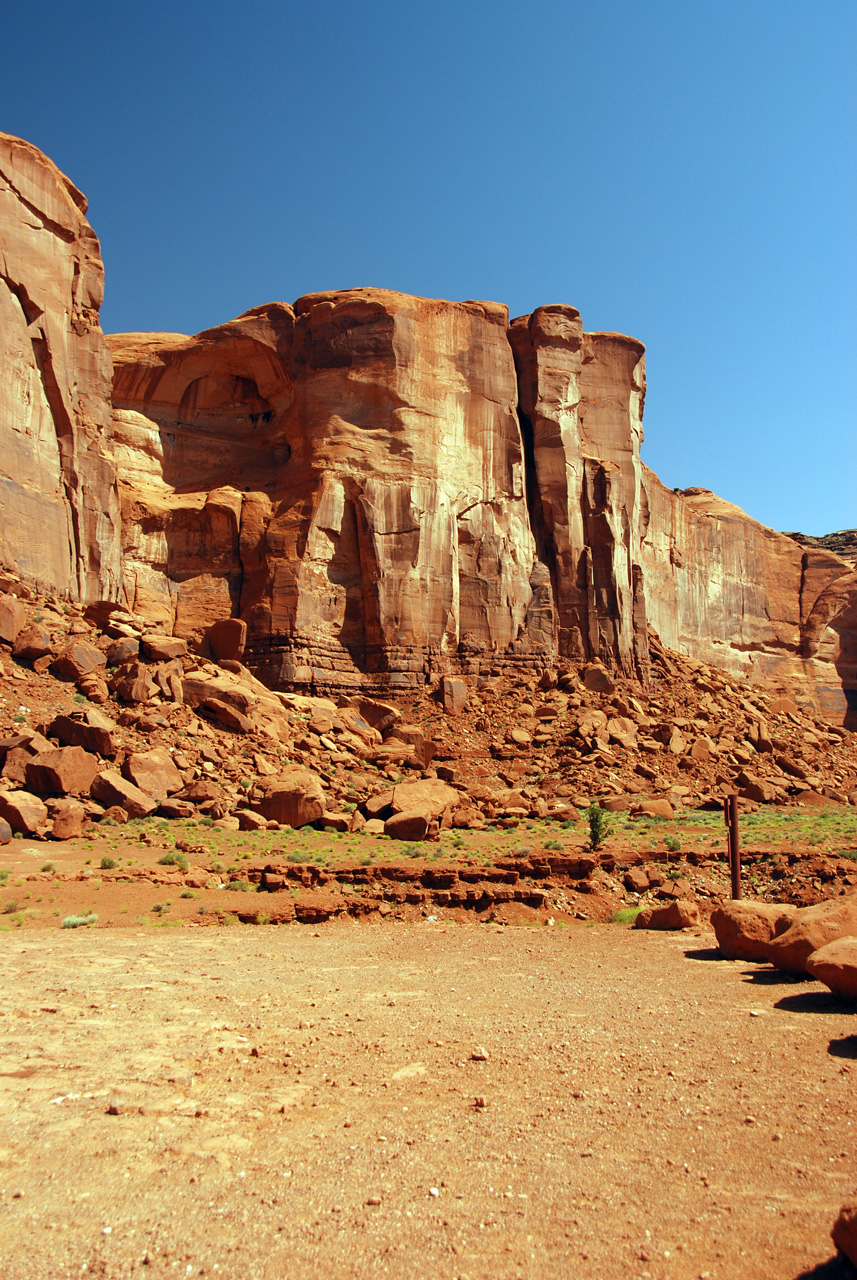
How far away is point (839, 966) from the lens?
7074 mm

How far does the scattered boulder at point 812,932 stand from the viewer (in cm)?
809

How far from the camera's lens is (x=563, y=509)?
35.7 metres

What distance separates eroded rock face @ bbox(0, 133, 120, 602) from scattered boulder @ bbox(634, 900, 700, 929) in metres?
19.1

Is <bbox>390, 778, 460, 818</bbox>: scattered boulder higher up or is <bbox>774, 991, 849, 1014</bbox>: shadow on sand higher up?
<bbox>390, 778, 460, 818</bbox>: scattered boulder

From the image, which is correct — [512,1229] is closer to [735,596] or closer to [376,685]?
[376,685]

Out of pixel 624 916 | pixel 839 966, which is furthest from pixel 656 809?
pixel 839 966

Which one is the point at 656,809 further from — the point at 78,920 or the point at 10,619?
the point at 10,619

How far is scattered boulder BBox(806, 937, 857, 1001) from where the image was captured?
704 cm

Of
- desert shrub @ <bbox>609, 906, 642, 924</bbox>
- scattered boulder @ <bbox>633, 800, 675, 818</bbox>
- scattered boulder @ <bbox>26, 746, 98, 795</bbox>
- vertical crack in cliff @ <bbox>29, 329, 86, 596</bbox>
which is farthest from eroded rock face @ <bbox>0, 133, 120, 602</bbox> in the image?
desert shrub @ <bbox>609, 906, 642, 924</bbox>

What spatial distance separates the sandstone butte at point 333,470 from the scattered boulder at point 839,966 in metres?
23.1

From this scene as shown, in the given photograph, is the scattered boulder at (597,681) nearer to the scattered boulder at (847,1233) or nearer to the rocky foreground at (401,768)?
the rocky foreground at (401,768)

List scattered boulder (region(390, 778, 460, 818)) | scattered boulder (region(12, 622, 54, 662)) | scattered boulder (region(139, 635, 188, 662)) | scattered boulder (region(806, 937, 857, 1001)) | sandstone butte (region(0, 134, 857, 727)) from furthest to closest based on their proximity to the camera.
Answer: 1. sandstone butte (region(0, 134, 857, 727))
2. scattered boulder (region(139, 635, 188, 662))
3. scattered boulder (region(12, 622, 54, 662))
4. scattered boulder (region(390, 778, 460, 818))
5. scattered boulder (region(806, 937, 857, 1001))

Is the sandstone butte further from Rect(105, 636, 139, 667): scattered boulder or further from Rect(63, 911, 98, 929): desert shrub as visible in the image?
Rect(63, 911, 98, 929): desert shrub

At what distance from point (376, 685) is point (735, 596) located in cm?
2779
